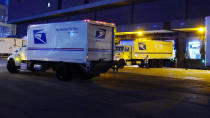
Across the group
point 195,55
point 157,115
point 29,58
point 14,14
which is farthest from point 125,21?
point 14,14

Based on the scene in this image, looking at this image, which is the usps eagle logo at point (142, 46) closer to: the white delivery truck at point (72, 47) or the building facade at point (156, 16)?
the building facade at point (156, 16)

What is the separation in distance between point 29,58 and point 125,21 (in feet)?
77.3

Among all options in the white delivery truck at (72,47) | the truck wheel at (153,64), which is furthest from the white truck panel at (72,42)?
the truck wheel at (153,64)

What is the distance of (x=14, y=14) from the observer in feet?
222

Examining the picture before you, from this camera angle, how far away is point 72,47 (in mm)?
15039

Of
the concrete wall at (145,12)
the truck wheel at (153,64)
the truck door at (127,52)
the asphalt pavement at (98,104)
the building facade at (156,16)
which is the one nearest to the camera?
the asphalt pavement at (98,104)

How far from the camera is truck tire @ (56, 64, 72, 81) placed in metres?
15.2

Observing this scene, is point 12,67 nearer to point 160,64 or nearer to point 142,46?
point 142,46

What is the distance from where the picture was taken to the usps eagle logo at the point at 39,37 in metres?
16.7

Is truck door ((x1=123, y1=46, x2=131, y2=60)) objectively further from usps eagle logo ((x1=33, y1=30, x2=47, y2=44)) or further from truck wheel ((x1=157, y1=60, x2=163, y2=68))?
usps eagle logo ((x1=33, y1=30, x2=47, y2=44))

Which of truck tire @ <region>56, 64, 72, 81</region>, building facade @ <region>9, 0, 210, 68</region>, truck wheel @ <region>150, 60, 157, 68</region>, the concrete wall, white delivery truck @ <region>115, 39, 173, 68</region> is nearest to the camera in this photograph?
truck tire @ <region>56, 64, 72, 81</region>

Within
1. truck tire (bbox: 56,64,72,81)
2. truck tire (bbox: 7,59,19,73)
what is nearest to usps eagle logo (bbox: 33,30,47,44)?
truck tire (bbox: 56,64,72,81)

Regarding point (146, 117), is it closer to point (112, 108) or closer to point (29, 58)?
point (112, 108)

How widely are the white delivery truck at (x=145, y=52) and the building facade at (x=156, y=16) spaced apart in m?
1.58
